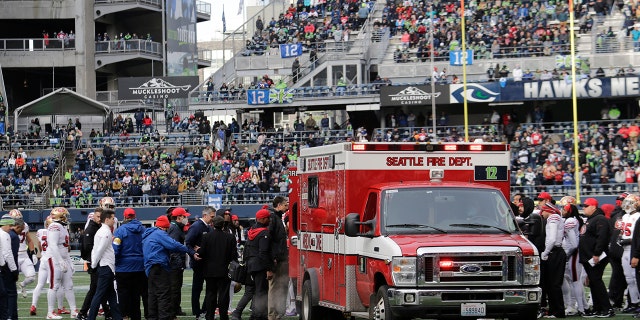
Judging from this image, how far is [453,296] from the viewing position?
1488 cm

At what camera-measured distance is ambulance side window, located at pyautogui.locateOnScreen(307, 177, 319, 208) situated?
59.3 feet

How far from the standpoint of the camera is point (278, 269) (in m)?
18.6

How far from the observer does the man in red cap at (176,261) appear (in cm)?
1795

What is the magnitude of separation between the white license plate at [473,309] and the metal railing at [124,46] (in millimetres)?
50121

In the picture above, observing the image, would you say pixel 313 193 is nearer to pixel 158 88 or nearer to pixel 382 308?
pixel 382 308

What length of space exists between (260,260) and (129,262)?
5.89 feet

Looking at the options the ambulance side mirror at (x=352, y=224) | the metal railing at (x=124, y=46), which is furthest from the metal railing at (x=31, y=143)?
the ambulance side mirror at (x=352, y=224)

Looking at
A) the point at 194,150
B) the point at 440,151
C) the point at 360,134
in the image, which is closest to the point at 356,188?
the point at 440,151

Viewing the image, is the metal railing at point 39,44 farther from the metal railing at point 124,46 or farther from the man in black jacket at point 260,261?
the man in black jacket at point 260,261

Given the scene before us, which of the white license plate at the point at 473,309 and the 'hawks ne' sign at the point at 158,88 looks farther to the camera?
the 'hawks ne' sign at the point at 158,88

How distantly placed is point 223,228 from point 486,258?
5474 millimetres

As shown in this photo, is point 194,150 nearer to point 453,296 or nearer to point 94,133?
point 94,133

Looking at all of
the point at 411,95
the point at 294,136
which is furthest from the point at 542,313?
the point at 294,136

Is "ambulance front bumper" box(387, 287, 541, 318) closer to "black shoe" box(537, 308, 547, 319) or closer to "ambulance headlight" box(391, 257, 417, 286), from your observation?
"ambulance headlight" box(391, 257, 417, 286)
